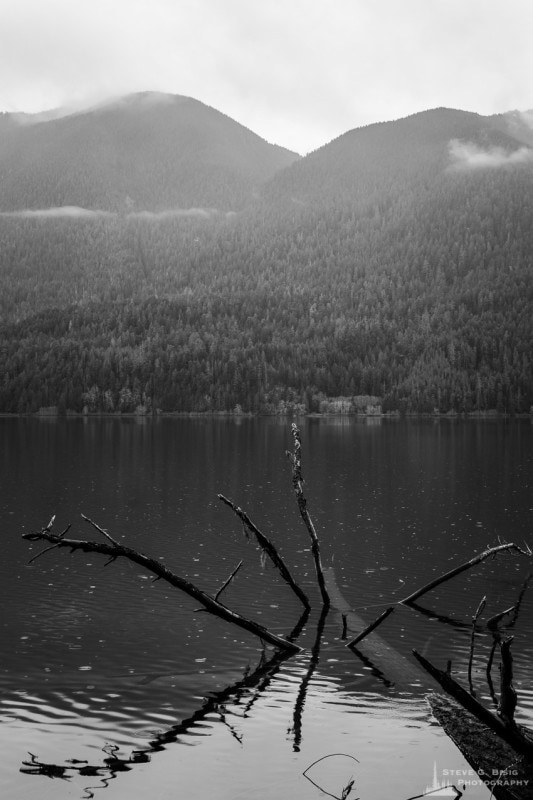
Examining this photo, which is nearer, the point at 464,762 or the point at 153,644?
the point at 464,762

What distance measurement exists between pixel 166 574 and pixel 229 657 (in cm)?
478

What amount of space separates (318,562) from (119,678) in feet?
29.7

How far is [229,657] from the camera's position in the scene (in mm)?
24844

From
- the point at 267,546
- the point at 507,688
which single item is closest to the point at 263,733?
the point at 507,688

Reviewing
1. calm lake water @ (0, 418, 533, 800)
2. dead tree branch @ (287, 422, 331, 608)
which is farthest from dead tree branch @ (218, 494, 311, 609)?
calm lake water @ (0, 418, 533, 800)

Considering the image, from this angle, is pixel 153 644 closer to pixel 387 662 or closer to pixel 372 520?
pixel 387 662

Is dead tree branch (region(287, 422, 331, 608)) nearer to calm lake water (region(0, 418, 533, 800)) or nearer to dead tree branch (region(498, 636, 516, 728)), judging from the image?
calm lake water (region(0, 418, 533, 800))

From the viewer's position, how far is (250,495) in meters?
70.5

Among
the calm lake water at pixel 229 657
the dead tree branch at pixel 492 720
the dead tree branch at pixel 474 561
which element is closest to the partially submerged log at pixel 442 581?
the dead tree branch at pixel 474 561

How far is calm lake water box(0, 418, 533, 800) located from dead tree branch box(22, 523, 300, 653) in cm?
100

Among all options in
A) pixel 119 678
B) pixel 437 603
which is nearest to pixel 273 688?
pixel 119 678

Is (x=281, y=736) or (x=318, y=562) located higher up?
(x=318, y=562)

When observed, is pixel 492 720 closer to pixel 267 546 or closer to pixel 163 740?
pixel 163 740

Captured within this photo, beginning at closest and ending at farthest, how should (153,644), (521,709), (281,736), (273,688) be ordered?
1. (281,736)
2. (521,709)
3. (273,688)
4. (153,644)
